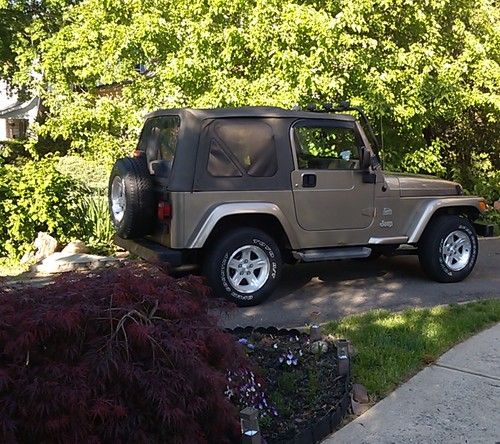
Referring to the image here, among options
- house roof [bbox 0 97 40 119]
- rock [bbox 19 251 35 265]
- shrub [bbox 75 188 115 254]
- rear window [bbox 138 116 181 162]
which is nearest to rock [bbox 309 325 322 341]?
rear window [bbox 138 116 181 162]

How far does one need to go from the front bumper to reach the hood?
263 centimetres

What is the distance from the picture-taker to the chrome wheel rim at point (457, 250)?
24.0 feet

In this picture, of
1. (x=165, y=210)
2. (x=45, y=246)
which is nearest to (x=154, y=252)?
(x=165, y=210)

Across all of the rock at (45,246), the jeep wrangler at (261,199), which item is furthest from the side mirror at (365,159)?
the rock at (45,246)

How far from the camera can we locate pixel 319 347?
4637mm


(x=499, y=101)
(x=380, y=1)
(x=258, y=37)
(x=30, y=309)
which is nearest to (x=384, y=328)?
(x=30, y=309)

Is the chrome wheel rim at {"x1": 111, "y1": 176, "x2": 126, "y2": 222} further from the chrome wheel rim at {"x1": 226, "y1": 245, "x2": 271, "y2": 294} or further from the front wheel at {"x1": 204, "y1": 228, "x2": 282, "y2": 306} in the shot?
the chrome wheel rim at {"x1": 226, "y1": 245, "x2": 271, "y2": 294}

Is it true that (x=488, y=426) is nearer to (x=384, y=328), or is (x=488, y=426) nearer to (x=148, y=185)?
(x=384, y=328)

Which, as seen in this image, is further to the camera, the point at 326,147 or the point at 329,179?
the point at 326,147

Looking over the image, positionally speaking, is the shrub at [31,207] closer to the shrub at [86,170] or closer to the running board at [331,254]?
the shrub at [86,170]

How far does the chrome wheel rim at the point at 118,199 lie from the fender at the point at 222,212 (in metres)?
0.83

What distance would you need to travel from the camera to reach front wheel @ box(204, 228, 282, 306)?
20.3ft

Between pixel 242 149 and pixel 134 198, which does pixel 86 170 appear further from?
pixel 242 149

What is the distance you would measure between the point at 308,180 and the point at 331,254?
0.82 metres
